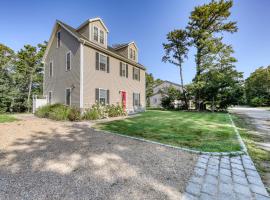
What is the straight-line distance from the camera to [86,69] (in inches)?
418

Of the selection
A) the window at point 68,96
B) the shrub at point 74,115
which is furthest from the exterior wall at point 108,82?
the window at point 68,96

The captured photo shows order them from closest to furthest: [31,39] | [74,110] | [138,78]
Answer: [74,110] → [138,78] → [31,39]

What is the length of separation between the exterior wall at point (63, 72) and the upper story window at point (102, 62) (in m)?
1.55

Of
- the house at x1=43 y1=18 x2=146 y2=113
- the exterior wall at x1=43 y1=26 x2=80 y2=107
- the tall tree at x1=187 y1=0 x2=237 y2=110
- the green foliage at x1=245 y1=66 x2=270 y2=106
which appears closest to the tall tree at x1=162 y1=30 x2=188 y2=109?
the tall tree at x1=187 y1=0 x2=237 y2=110

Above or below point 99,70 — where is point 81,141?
below

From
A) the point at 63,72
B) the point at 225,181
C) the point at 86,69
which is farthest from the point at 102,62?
the point at 225,181

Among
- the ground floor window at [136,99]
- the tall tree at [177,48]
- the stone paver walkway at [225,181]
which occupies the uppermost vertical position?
the tall tree at [177,48]

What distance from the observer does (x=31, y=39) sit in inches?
791

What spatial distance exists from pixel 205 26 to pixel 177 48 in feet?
13.8

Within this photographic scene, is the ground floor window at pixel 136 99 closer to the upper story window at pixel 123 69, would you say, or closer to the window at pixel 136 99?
the window at pixel 136 99

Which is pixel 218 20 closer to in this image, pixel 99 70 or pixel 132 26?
pixel 132 26

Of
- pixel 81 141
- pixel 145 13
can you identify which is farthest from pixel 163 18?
pixel 81 141

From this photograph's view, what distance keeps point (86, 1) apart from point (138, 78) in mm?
8539

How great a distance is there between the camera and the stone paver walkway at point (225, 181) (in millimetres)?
2127
